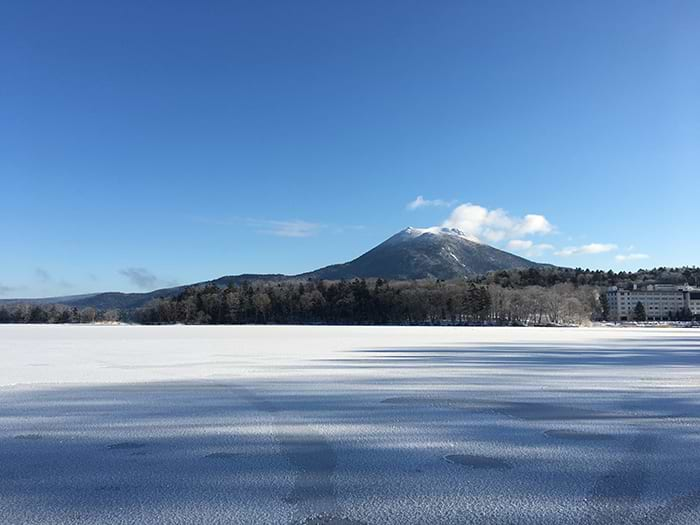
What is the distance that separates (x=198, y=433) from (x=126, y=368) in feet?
27.2

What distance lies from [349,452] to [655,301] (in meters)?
198

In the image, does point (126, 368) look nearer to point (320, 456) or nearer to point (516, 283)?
point (320, 456)

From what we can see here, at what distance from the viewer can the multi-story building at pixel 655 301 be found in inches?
6772

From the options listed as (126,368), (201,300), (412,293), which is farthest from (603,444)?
(201,300)

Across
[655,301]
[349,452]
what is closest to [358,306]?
[655,301]

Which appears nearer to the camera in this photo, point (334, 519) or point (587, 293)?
point (334, 519)

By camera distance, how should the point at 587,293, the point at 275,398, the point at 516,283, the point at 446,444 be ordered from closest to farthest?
the point at 446,444, the point at 275,398, the point at 587,293, the point at 516,283

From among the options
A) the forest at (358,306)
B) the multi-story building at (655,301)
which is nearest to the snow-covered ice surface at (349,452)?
the forest at (358,306)

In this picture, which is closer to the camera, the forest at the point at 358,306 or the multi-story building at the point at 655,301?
the forest at the point at 358,306

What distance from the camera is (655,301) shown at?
178500 mm

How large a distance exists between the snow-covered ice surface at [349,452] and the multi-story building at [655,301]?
176434mm

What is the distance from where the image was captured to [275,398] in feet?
28.9

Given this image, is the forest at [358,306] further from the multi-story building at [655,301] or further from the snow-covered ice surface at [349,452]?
the snow-covered ice surface at [349,452]

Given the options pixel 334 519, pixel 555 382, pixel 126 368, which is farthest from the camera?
pixel 126 368
